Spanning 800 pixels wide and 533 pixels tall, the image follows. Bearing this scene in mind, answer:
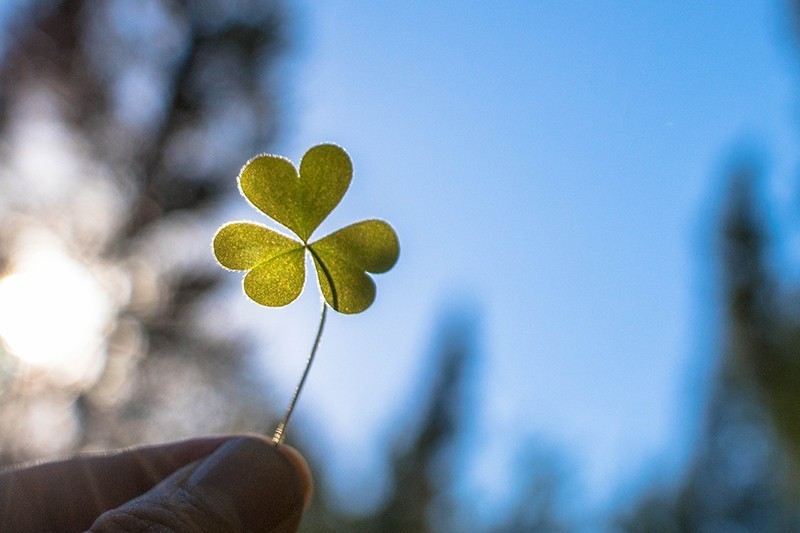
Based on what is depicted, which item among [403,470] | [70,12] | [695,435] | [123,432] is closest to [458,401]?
[403,470]

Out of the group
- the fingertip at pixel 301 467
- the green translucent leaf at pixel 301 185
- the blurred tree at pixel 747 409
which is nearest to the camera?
the green translucent leaf at pixel 301 185

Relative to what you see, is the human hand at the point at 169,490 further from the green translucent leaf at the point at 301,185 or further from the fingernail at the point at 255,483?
the green translucent leaf at the point at 301,185

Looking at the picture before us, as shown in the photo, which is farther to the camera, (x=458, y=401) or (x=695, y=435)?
(x=458, y=401)

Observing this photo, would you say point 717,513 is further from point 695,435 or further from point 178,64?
point 178,64

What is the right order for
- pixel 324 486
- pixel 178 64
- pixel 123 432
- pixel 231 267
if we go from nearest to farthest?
pixel 231 267 → pixel 123 432 → pixel 178 64 → pixel 324 486

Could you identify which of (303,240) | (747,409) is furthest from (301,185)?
(747,409)

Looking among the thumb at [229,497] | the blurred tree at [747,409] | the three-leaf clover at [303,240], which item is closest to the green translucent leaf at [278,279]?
the three-leaf clover at [303,240]
